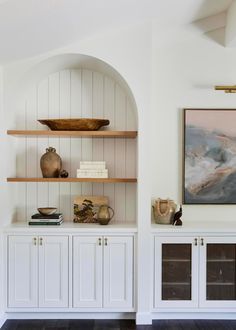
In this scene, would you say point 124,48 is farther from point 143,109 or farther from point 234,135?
point 234,135

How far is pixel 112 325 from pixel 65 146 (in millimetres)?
1722

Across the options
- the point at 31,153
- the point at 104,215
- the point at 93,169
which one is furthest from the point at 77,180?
the point at 31,153

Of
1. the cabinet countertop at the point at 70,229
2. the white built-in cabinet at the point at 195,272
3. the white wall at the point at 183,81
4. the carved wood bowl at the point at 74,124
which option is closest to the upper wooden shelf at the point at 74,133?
the carved wood bowl at the point at 74,124

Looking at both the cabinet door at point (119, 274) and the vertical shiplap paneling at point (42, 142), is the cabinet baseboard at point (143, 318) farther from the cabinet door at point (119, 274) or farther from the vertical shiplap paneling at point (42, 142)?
the vertical shiplap paneling at point (42, 142)

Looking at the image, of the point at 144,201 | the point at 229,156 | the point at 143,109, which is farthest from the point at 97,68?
the point at 229,156

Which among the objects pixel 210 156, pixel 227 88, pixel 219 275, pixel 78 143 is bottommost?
pixel 219 275

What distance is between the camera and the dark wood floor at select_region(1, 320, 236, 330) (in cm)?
321

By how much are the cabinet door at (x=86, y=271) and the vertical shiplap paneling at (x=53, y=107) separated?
22.8 inches

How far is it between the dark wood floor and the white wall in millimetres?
979

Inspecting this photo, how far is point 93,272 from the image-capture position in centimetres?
329

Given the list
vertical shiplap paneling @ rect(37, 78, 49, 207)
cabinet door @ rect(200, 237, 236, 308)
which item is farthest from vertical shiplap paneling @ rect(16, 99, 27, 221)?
cabinet door @ rect(200, 237, 236, 308)

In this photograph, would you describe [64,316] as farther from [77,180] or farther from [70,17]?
[70,17]

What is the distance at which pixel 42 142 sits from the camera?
143 inches

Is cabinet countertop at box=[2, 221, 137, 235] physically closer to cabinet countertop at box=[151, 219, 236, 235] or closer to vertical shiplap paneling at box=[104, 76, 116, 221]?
cabinet countertop at box=[151, 219, 236, 235]
